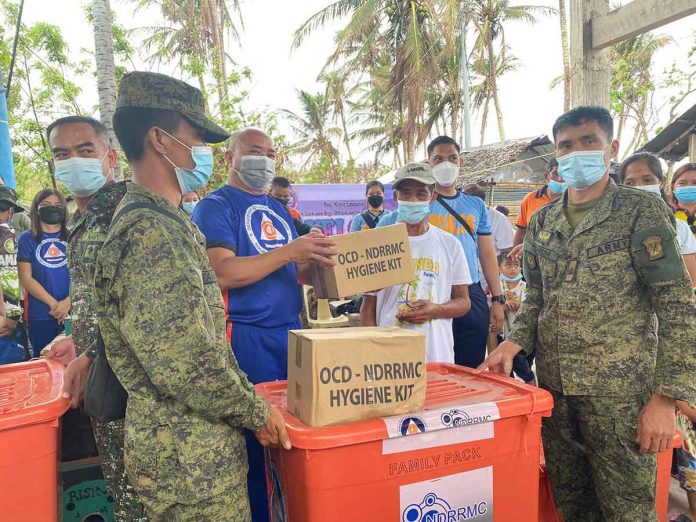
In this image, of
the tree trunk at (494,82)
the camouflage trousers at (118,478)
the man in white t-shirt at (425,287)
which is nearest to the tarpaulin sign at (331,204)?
the man in white t-shirt at (425,287)

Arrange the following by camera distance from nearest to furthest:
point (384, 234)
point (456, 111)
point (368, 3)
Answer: point (384, 234) < point (368, 3) < point (456, 111)

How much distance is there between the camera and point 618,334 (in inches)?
69.3

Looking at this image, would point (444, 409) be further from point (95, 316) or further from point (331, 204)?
point (331, 204)

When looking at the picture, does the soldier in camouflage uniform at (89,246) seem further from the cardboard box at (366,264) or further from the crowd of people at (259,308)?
the cardboard box at (366,264)

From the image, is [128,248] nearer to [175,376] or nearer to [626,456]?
[175,376]

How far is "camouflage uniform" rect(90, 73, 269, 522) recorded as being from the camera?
4.17ft

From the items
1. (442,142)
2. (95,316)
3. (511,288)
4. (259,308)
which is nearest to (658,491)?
(259,308)

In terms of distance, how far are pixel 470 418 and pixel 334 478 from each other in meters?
0.46

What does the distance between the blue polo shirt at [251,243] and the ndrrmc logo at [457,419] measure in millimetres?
882

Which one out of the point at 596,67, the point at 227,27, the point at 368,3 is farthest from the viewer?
the point at 227,27

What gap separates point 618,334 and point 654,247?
0.33 meters

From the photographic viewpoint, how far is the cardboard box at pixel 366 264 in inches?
78.9

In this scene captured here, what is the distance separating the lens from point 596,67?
312 centimetres

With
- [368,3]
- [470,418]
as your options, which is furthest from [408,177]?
[368,3]
